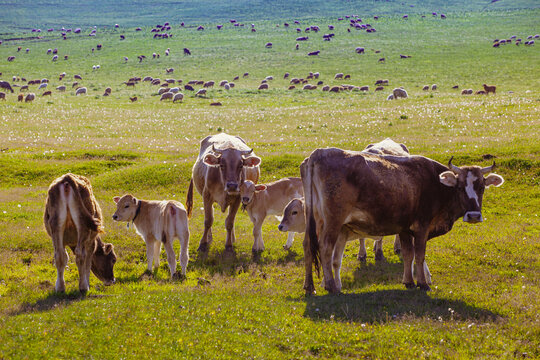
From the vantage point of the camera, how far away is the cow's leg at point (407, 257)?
40.5 ft

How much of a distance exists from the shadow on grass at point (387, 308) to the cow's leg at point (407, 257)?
74 cm

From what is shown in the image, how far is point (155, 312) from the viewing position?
988 cm

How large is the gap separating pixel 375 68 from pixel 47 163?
63.1 m

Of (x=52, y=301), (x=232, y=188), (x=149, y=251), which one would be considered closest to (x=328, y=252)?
(x=232, y=188)

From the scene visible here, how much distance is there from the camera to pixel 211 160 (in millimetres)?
16297

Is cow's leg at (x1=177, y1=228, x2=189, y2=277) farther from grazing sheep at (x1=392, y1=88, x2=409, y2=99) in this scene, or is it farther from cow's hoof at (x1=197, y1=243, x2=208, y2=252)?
grazing sheep at (x1=392, y1=88, x2=409, y2=99)

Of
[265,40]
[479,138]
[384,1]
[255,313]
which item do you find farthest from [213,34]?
[255,313]

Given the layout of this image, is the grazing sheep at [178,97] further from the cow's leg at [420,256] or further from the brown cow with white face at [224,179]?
the cow's leg at [420,256]

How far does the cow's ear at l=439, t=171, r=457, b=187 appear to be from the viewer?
12.2 meters

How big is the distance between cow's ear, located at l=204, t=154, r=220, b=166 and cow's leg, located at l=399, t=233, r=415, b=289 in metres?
6.13

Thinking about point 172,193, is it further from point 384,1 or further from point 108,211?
point 384,1

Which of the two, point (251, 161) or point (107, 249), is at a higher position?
point (251, 161)

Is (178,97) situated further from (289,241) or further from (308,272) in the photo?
(308,272)

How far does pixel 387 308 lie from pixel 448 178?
3.43 meters
